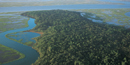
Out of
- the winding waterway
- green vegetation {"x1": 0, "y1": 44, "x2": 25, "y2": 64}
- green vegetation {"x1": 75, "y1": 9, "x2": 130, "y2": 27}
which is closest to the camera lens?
the winding waterway

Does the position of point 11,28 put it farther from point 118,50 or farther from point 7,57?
point 118,50

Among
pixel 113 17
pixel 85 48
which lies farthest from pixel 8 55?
pixel 113 17

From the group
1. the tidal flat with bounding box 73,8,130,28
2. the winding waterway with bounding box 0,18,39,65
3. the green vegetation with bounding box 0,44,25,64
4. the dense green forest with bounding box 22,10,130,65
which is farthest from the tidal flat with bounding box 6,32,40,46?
the tidal flat with bounding box 73,8,130,28

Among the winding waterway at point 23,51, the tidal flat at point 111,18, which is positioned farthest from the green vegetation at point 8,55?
the tidal flat at point 111,18

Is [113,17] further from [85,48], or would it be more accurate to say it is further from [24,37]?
[24,37]

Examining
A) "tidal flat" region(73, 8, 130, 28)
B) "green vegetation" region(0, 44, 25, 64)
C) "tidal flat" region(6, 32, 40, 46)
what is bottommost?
"green vegetation" region(0, 44, 25, 64)

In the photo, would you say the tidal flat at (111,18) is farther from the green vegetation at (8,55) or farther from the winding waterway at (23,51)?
the green vegetation at (8,55)

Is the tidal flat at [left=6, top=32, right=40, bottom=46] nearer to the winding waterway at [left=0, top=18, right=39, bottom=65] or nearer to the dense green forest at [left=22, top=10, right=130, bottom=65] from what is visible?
the winding waterway at [left=0, top=18, right=39, bottom=65]

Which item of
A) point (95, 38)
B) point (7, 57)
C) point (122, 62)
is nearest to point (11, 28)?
point (7, 57)
